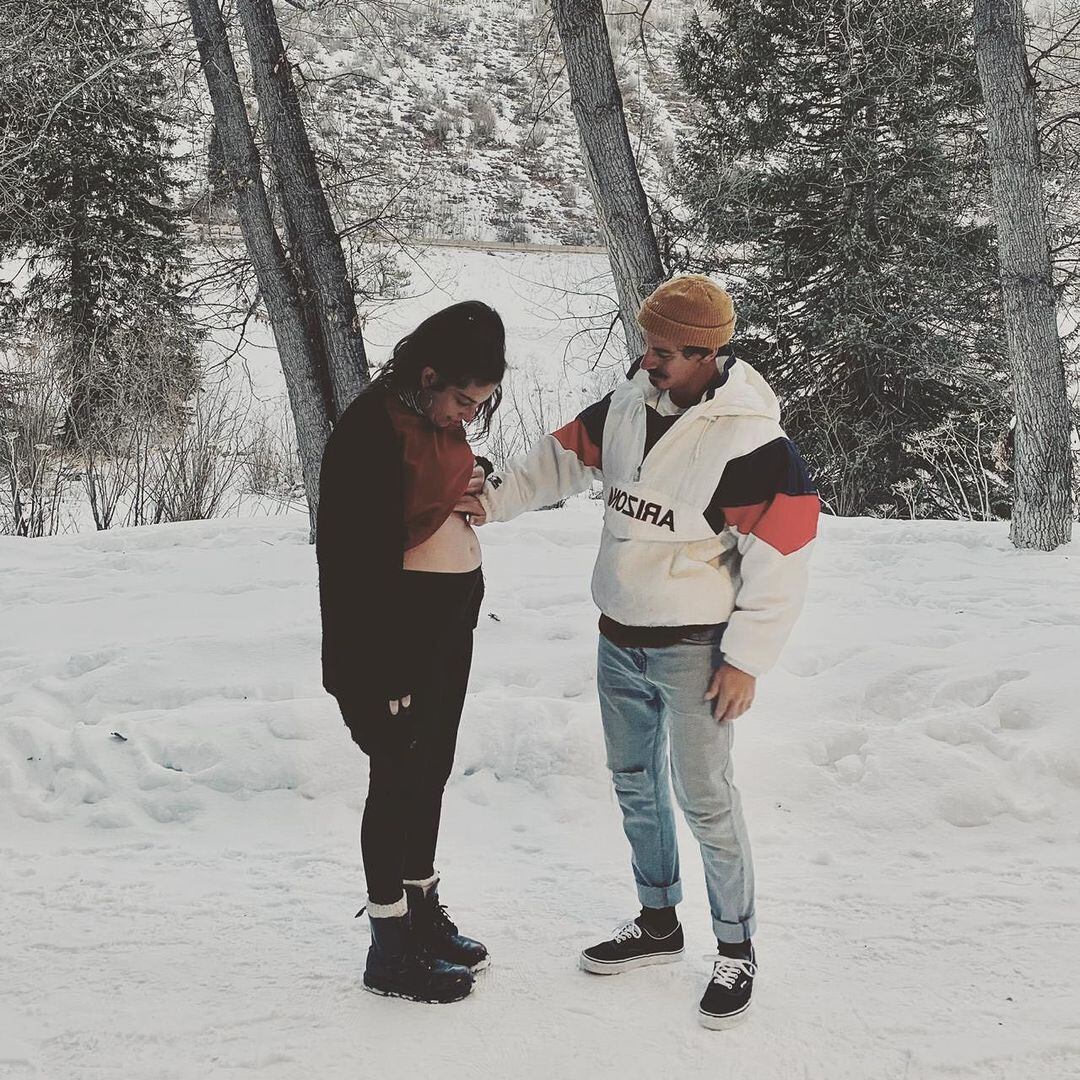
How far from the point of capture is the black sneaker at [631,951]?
2.78 meters

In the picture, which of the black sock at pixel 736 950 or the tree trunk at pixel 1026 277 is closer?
the black sock at pixel 736 950

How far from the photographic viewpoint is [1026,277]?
718 centimetres

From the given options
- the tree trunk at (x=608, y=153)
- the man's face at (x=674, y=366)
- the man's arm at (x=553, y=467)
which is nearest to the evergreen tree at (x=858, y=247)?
the tree trunk at (x=608, y=153)

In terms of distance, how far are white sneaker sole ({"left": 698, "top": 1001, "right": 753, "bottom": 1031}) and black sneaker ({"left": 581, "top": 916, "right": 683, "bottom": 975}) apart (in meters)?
0.26

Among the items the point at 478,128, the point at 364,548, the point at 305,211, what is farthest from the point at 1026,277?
the point at 478,128

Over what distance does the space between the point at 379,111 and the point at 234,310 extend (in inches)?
835

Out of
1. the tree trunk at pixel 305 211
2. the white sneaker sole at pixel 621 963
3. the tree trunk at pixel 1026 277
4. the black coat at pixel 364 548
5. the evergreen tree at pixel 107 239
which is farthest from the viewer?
the evergreen tree at pixel 107 239

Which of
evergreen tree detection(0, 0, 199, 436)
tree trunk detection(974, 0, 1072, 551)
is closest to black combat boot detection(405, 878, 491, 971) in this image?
tree trunk detection(974, 0, 1072, 551)

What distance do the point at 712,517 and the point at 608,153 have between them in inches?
180

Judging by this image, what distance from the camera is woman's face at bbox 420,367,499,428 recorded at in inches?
96.1

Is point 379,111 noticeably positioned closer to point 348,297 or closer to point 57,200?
point 57,200

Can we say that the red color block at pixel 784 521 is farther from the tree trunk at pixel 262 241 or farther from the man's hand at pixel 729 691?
the tree trunk at pixel 262 241

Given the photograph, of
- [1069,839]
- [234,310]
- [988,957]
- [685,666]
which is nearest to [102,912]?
[685,666]

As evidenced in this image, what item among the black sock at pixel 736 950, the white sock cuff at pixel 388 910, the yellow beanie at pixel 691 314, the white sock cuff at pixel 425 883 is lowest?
the black sock at pixel 736 950
